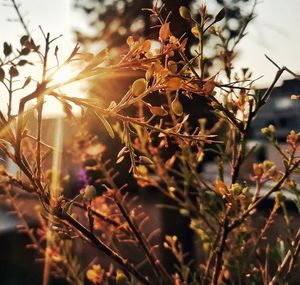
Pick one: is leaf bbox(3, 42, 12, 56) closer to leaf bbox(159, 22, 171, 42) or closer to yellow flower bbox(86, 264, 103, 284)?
leaf bbox(159, 22, 171, 42)

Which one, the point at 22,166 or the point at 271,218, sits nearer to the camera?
the point at 22,166

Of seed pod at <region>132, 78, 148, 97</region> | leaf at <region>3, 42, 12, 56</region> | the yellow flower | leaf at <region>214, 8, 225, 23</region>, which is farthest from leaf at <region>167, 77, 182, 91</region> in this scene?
the yellow flower

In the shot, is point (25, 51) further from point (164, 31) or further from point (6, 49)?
point (164, 31)

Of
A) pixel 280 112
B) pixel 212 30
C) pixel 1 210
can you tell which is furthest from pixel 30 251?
pixel 280 112

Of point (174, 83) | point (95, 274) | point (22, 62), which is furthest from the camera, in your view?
point (95, 274)

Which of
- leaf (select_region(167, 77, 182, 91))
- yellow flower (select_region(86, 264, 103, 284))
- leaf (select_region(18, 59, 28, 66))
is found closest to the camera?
leaf (select_region(167, 77, 182, 91))

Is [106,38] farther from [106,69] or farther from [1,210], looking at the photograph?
[106,69]

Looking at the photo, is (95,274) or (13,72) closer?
(13,72)

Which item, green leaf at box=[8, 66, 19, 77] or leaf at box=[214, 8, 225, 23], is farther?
leaf at box=[214, 8, 225, 23]

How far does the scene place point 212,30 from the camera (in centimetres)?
132

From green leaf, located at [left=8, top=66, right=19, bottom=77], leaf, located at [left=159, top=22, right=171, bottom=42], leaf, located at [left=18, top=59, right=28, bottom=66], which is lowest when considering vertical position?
green leaf, located at [left=8, top=66, right=19, bottom=77]

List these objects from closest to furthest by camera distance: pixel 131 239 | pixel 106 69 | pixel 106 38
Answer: pixel 106 69 → pixel 131 239 → pixel 106 38

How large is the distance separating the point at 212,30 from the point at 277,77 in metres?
0.40

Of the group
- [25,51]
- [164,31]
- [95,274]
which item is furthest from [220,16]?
[95,274]
